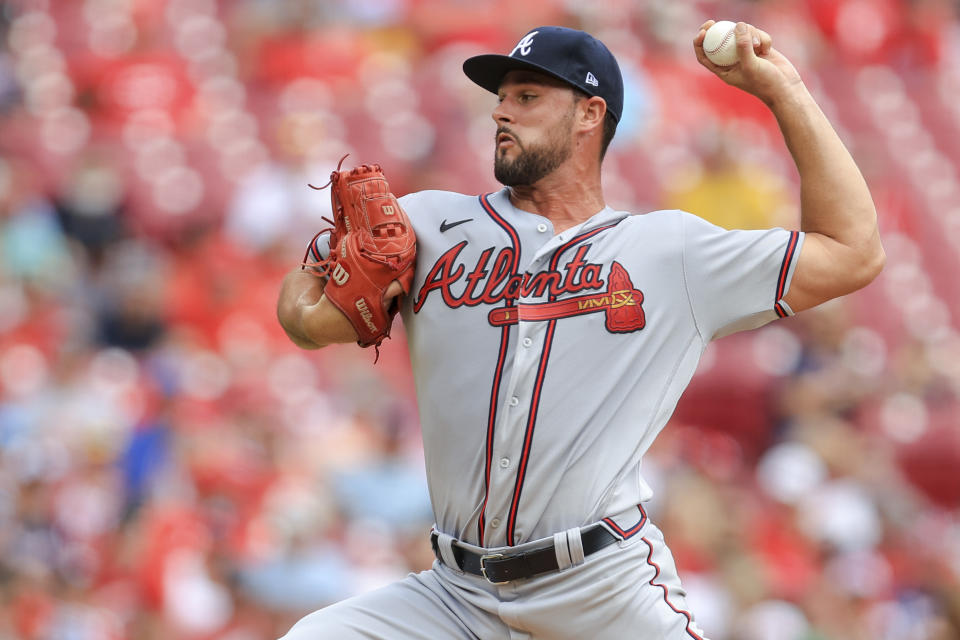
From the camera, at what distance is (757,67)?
296 cm

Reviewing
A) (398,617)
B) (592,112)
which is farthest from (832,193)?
(398,617)

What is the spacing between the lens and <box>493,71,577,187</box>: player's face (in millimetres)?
3018

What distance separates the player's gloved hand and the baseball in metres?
0.01

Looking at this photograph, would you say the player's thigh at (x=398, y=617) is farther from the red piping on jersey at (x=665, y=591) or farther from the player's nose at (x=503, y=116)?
the player's nose at (x=503, y=116)

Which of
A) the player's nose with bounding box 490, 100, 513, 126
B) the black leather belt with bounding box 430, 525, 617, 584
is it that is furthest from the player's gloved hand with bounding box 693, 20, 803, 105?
the black leather belt with bounding box 430, 525, 617, 584

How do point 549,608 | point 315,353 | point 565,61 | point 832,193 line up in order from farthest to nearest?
point 315,353 → point 565,61 → point 832,193 → point 549,608

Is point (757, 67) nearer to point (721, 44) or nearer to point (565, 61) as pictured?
point (721, 44)

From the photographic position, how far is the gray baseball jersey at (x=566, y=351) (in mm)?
2822

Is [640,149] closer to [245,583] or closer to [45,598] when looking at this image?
[245,583]

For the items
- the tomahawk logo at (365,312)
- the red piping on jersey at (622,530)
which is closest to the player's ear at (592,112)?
the tomahawk logo at (365,312)

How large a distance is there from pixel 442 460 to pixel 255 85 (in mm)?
7013

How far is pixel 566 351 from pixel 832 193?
2.14 feet

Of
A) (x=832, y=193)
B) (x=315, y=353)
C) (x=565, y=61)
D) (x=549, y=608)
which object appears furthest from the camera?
(x=315, y=353)

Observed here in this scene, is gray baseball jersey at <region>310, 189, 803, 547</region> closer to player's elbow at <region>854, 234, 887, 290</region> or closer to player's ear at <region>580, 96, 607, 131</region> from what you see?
player's elbow at <region>854, 234, 887, 290</region>
